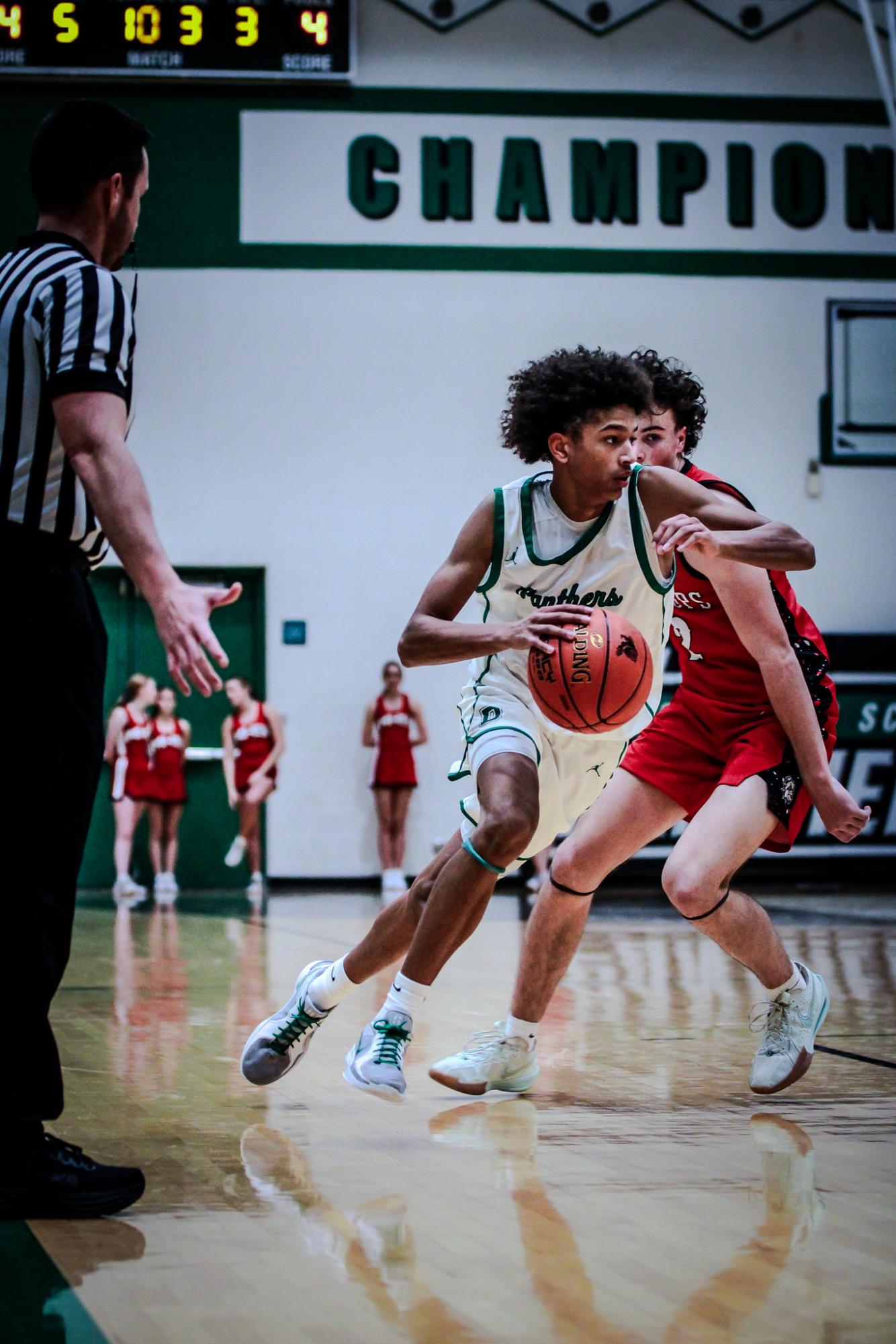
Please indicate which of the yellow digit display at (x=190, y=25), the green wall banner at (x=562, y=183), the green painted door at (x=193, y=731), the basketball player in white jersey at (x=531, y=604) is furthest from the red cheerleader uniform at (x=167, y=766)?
the basketball player in white jersey at (x=531, y=604)

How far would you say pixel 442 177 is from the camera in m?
13.5

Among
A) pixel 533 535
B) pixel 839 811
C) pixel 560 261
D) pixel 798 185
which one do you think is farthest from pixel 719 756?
pixel 798 185

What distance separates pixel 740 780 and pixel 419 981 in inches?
38.6

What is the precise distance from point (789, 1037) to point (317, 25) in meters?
10.5

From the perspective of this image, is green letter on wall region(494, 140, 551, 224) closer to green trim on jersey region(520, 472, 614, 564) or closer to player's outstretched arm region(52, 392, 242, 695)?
green trim on jersey region(520, 472, 614, 564)

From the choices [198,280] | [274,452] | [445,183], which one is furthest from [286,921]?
[445,183]

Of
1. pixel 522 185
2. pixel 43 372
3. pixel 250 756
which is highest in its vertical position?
pixel 522 185

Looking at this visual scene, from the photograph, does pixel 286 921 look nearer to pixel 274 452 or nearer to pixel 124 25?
pixel 274 452

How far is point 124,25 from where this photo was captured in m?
11.7

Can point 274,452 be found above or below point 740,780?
above

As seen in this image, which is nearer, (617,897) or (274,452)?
(617,897)

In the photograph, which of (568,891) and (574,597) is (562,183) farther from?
(568,891)

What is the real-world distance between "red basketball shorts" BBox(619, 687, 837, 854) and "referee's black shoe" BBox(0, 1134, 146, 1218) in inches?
73.4

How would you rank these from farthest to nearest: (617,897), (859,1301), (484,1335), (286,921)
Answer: (617,897) → (286,921) → (859,1301) → (484,1335)
